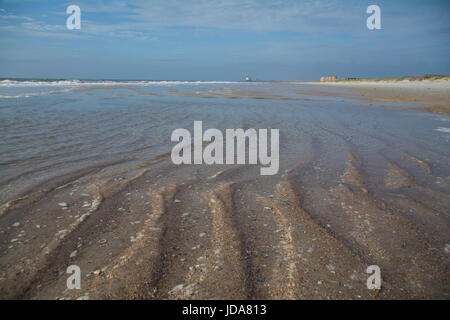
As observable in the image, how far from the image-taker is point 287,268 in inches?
80.6

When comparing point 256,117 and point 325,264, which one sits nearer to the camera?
point 325,264

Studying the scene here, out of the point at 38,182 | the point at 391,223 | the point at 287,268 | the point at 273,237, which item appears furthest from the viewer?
the point at 38,182

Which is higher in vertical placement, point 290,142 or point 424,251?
point 290,142

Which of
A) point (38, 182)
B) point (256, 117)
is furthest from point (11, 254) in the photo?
point (256, 117)

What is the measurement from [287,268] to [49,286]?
1.72 meters

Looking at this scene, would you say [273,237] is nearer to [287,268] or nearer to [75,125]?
[287,268]

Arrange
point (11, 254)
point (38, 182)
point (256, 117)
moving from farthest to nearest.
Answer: point (256, 117)
point (38, 182)
point (11, 254)
